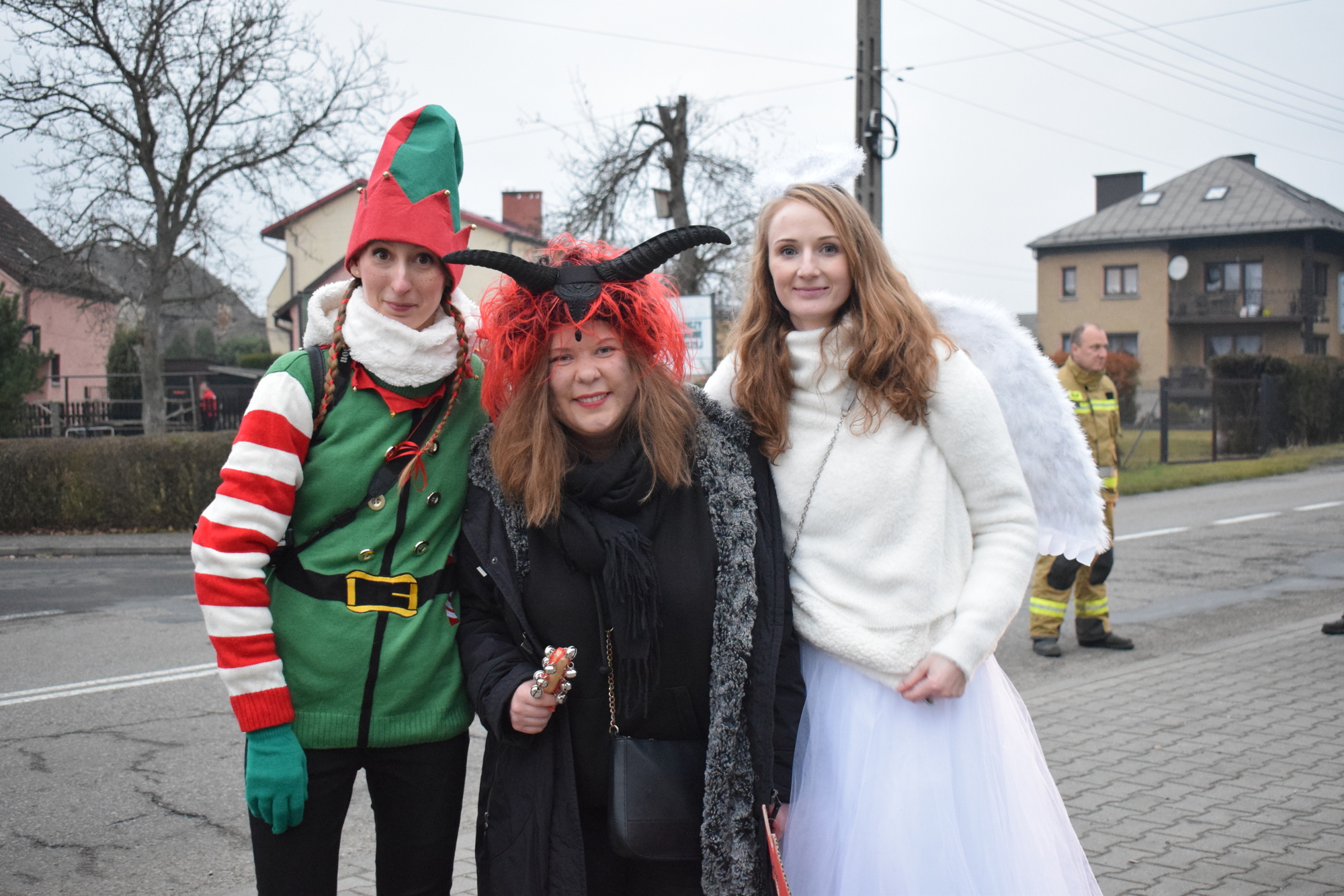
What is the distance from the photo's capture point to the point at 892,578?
2.29m


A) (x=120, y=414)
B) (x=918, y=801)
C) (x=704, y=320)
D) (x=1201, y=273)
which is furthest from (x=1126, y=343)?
(x=918, y=801)

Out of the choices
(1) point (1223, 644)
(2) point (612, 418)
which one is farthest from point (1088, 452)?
(1) point (1223, 644)

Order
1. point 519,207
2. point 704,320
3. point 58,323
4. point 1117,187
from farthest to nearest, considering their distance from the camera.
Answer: point 1117,187 → point 519,207 → point 58,323 → point 704,320

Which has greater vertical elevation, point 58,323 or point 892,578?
point 58,323

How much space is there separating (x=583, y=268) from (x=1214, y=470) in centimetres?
2027

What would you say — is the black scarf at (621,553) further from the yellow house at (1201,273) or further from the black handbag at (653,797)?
the yellow house at (1201,273)

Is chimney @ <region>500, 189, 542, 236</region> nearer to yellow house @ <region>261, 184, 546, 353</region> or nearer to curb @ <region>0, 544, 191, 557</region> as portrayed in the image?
yellow house @ <region>261, 184, 546, 353</region>

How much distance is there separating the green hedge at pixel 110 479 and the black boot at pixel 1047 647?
10387 millimetres

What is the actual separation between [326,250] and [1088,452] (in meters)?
42.2

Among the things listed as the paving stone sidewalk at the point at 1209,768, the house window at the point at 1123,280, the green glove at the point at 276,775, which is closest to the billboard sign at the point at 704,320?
the paving stone sidewalk at the point at 1209,768

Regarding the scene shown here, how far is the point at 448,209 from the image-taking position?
94.7 inches

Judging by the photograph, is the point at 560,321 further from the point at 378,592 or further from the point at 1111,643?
the point at 1111,643

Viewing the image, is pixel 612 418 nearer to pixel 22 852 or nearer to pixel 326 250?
pixel 22 852

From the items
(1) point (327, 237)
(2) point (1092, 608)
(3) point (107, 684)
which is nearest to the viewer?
(3) point (107, 684)
